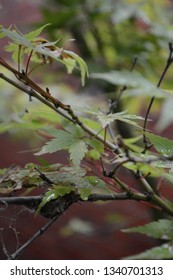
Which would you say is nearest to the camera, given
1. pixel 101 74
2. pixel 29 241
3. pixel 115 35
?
pixel 29 241

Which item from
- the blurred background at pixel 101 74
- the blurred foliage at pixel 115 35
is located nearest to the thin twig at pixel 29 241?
the blurred background at pixel 101 74

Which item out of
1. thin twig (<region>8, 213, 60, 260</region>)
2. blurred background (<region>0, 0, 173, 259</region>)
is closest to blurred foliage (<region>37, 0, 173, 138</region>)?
blurred background (<region>0, 0, 173, 259</region>)

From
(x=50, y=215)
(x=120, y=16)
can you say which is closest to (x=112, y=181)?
(x=50, y=215)

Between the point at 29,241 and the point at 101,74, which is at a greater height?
the point at 101,74

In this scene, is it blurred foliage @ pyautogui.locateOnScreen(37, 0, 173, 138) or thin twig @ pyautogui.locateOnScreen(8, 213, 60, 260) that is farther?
blurred foliage @ pyautogui.locateOnScreen(37, 0, 173, 138)

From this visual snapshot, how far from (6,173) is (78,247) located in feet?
4.45

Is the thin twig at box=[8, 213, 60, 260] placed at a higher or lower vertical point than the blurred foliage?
lower

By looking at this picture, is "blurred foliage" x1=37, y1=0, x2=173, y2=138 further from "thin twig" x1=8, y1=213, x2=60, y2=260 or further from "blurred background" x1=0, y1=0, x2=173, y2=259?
"thin twig" x1=8, y1=213, x2=60, y2=260

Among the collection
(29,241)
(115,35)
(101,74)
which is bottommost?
(29,241)

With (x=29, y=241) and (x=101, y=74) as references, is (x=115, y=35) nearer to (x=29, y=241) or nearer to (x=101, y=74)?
(x=101, y=74)

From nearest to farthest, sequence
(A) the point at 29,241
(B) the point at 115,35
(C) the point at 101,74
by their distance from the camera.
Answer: (A) the point at 29,241, (C) the point at 101,74, (B) the point at 115,35

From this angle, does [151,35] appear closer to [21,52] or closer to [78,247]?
A: [21,52]

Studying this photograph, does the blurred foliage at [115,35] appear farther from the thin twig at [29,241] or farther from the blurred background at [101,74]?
the thin twig at [29,241]

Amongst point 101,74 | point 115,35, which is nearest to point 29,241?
point 101,74
